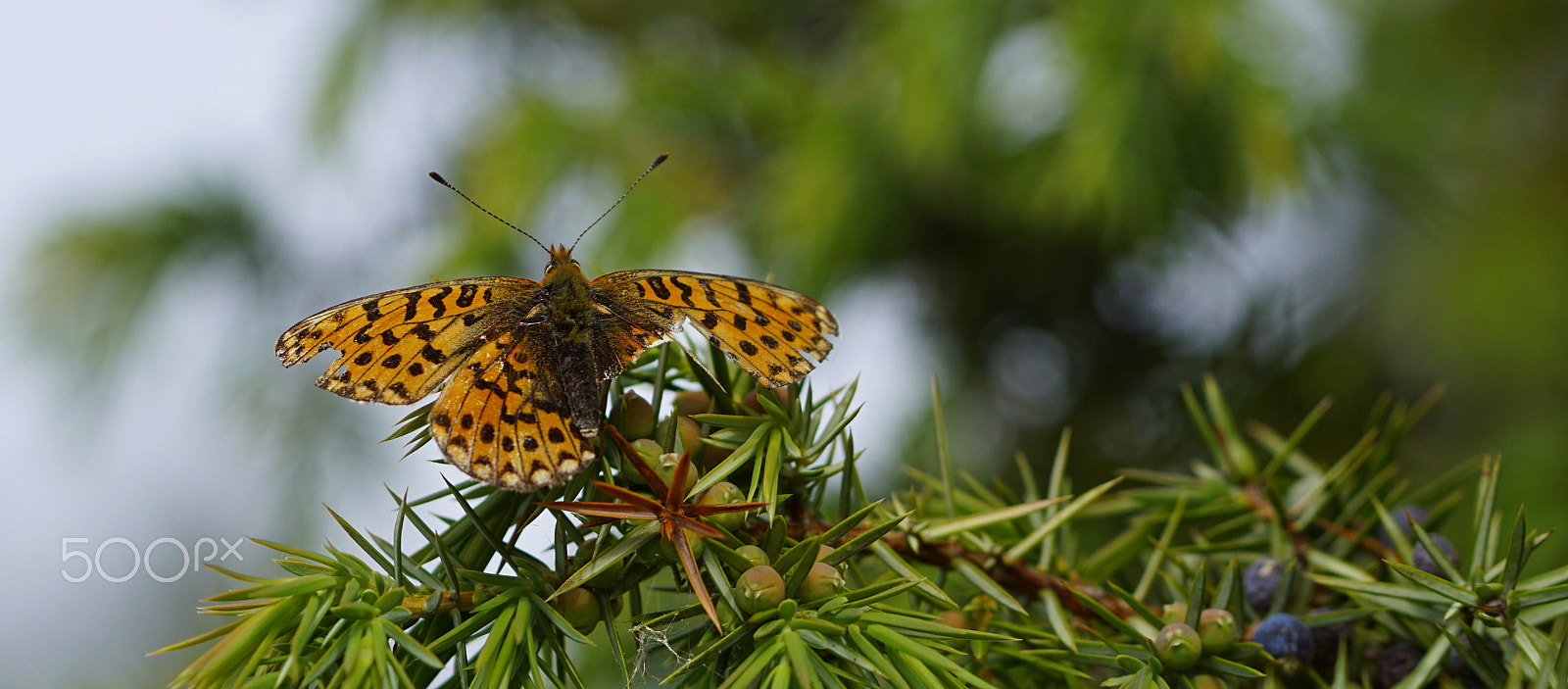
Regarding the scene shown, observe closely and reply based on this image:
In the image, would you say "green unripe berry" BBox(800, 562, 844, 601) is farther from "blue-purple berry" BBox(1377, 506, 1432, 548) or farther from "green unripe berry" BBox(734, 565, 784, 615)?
"blue-purple berry" BBox(1377, 506, 1432, 548)

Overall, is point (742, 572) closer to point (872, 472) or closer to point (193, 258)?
point (872, 472)

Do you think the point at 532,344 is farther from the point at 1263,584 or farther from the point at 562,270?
the point at 1263,584

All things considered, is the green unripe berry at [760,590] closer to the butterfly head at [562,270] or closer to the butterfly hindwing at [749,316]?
the butterfly hindwing at [749,316]

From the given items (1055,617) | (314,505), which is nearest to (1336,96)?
(1055,617)

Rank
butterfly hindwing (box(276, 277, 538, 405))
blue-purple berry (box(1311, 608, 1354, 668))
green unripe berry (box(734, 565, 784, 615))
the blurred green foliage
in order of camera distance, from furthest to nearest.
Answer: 1. the blurred green foliage
2. butterfly hindwing (box(276, 277, 538, 405))
3. blue-purple berry (box(1311, 608, 1354, 668))
4. green unripe berry (box(734, 565, 784, 615))

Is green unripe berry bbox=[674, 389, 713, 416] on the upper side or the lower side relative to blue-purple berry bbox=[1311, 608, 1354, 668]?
upper

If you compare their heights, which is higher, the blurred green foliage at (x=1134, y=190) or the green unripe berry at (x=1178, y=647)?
the blurred green foliage at (x=1134, y=190)

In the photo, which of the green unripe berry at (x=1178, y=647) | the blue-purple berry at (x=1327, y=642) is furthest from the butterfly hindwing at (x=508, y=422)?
the blue-purple berry at (x=1327, y=642)

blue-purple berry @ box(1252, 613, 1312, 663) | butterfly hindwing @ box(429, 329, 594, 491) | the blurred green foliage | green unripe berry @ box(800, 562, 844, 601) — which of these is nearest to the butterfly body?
butterfly hindwing @ box(429, 329, 594, 491)
